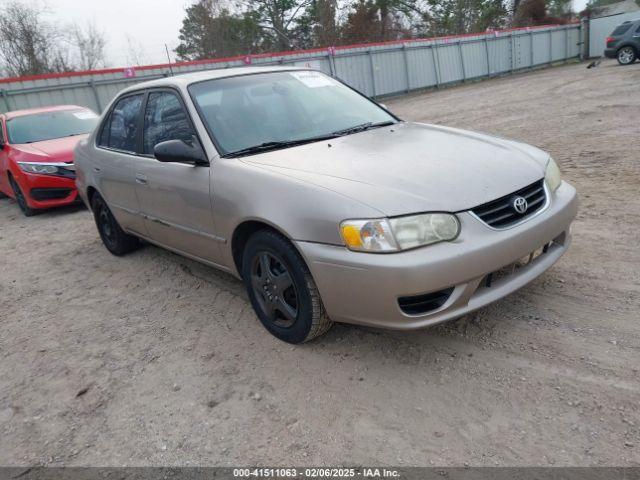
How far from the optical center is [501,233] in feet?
8.35

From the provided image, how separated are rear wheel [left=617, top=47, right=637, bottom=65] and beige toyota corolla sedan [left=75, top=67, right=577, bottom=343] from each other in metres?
19.6

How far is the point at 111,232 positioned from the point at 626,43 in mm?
20773

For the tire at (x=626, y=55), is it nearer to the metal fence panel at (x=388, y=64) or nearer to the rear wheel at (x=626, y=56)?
the rear wheel at (x=626, y=56)

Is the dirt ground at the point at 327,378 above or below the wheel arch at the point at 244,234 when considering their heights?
below

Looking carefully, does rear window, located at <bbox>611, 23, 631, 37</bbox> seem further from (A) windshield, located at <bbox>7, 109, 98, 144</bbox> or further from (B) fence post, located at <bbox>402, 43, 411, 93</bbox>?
(A) windshield, located at <bbox>7, 109, 98, 144</bbox>

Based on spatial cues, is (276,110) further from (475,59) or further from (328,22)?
(328,22)

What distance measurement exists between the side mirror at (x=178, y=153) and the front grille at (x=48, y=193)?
5.06m

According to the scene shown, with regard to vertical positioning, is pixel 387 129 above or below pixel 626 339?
above

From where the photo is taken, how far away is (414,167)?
279 centimetres

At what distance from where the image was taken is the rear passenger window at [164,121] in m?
3.52

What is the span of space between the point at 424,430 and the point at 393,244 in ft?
2.85

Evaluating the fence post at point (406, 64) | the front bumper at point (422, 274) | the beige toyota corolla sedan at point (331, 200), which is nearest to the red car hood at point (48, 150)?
the beige toyota corolla sedan at point (331, 200)

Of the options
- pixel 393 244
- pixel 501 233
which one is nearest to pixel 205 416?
pixel 393 244

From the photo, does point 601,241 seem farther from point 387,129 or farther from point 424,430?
point 424,430
